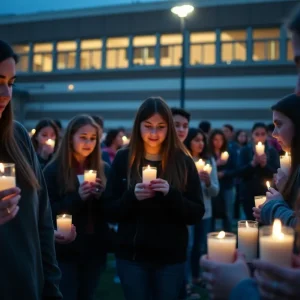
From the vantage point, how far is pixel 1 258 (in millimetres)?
2242

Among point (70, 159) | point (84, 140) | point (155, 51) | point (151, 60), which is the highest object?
point (155, 51)

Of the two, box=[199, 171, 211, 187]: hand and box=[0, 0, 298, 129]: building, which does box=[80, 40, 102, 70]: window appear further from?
box=[199, 171, 211, 187]: hand

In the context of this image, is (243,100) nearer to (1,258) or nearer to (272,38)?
(272,38)

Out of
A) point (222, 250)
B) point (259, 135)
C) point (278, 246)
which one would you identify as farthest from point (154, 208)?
point (259, 135)

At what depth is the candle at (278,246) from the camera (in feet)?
4.87

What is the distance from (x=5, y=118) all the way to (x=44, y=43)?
30213 mm

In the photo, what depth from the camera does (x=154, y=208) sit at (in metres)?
3.59

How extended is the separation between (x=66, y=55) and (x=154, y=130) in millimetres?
27950

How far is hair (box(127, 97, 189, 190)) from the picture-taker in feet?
12.4

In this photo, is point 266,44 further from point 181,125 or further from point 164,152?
point 164,152

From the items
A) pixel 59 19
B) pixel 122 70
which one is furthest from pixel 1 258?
pixel 59 19

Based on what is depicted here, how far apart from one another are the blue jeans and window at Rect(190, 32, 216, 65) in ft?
80.6

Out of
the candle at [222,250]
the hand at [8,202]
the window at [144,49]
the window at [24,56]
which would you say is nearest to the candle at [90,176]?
the hand at [8,202]

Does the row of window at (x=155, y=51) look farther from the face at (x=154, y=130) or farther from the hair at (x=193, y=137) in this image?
the face at (x=154, y=130)
